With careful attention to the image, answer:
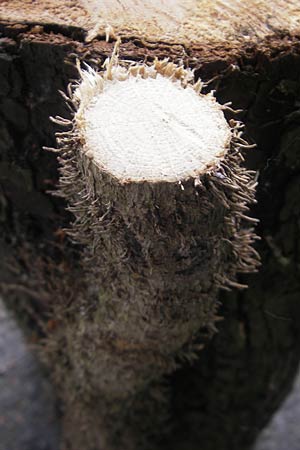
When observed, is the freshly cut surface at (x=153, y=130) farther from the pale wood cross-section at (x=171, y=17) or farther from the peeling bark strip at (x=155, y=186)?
the pale wood cross-section at (x=171, y=17)

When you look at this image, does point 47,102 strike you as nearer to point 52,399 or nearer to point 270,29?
point 270,29

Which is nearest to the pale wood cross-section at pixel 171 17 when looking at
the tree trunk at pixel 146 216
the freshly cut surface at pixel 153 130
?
the tree trunk at pixel 146 216

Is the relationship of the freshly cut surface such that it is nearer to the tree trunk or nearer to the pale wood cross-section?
the tree trunk

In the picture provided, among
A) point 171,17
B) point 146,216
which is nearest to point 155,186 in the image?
point 146,216

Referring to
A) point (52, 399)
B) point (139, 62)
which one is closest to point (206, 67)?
point (139, 62)

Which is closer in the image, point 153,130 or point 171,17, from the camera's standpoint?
point 153,130

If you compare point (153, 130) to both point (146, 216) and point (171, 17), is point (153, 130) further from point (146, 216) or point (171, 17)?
point (171, 17)

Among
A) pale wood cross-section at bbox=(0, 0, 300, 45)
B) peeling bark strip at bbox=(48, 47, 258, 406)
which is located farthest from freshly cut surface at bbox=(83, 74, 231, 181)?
pale wood cross-section at bbox=(0, 0, 300, 45)
